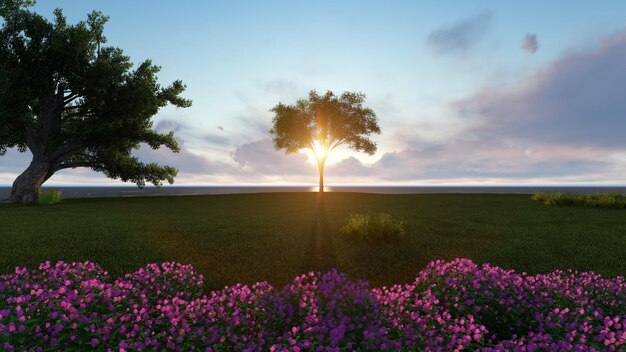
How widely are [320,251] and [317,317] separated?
7.05 m

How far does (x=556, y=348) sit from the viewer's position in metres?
3.93

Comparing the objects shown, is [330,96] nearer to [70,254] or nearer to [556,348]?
[70,254]

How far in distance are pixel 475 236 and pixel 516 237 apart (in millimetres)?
1495

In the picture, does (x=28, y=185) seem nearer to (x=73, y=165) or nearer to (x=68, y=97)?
(x=73, y=165)

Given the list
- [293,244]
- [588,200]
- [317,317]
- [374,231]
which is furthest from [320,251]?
[588,200]

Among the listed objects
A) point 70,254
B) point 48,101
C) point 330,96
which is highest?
point 330,96

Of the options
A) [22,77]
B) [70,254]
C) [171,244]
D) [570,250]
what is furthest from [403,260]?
[22,77]

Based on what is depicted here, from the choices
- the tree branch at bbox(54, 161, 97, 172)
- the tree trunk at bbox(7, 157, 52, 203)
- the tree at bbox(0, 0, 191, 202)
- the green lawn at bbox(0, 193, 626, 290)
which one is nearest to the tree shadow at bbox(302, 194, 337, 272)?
the green lawn at bbox(0, 193, 626, 290)

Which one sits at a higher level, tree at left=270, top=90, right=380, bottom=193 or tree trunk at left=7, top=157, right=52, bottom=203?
tree at left=270, top=90, right=380, bottom=193


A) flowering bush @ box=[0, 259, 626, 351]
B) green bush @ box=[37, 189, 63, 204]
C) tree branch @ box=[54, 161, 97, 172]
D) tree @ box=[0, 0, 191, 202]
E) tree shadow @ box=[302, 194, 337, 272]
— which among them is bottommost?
tree shadow @ box=[302, 194, 337, 272]

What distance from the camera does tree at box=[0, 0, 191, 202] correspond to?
1093 inches

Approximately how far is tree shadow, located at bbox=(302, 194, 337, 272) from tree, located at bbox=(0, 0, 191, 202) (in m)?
20.7

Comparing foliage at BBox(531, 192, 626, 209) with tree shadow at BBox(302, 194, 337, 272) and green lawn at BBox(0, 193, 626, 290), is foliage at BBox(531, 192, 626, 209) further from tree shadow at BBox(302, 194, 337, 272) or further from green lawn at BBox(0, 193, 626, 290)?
tree shadow at BBox(302, 194, 337, 272)

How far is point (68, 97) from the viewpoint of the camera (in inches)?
1222
